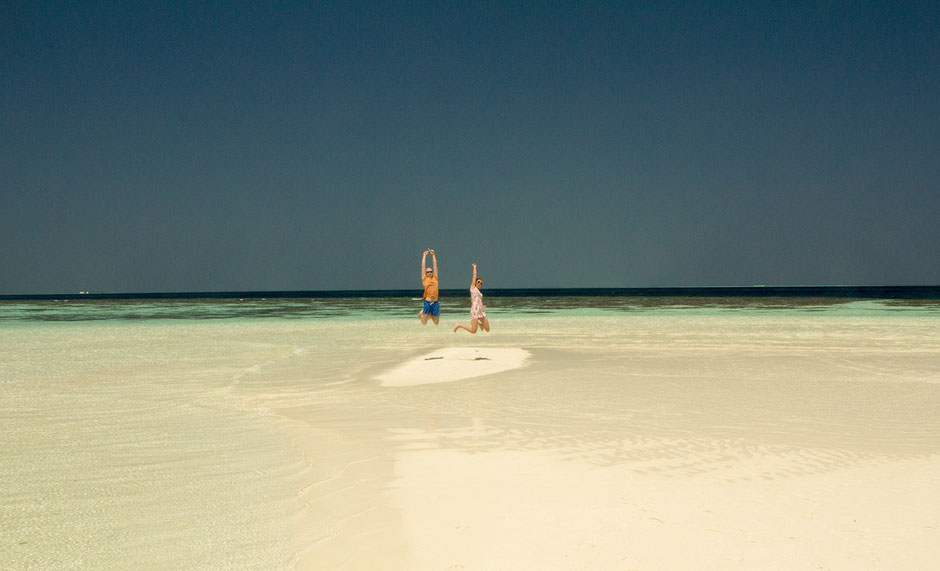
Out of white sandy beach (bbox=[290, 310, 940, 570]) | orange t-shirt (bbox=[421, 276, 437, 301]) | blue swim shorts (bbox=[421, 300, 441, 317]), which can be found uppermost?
orange t-shirt (bbox=[421, 276, 437, 301])

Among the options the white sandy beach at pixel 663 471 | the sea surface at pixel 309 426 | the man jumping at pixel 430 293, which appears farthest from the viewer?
the man jumping at pixel 430 293

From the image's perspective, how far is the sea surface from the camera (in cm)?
444

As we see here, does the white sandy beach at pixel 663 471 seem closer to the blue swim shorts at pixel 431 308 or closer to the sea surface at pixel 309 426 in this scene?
the sea surface at pixel 309 426

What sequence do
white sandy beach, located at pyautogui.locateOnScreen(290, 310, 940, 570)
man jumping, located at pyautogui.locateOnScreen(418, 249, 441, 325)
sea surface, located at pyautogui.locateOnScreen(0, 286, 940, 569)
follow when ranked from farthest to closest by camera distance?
man jumping, located at pyautogui.locateOnScreen(418, 249, 441, 325) → sea surface, located at pyautogui.locateOnScreen(0, 286, 940, 569) → white sandy beach, located at pyautogui.locateOnScreen(290, 310, 940, 570)

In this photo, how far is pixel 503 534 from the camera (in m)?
4.36

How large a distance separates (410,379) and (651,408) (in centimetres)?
460

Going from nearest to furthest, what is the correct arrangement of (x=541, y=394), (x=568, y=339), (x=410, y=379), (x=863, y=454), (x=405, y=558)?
(x=405, y=558) → (x=863, y=454) → (x=541, y=394) → (x=410, y=379) → (x=568, y=339)

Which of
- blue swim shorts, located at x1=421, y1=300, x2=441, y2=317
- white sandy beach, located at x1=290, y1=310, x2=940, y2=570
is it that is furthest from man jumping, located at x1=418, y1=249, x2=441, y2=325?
white sandy beach, located at x1=290, y1=310, x2=940, y2=570

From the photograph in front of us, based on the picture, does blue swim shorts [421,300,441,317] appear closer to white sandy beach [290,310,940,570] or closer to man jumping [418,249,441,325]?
man jumping [418,249,441,325]

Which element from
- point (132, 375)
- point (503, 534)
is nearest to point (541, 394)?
point (503, 534)

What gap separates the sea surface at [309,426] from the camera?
175 inches

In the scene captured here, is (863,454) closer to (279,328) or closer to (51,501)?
(51,501)

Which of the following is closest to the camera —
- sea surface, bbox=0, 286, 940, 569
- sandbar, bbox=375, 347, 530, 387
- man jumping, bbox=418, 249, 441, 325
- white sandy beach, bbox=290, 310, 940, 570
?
white sandy beach, bbox=290, 310, 940, 570

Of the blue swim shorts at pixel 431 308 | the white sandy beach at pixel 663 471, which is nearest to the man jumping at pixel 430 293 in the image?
the blue swim shorts at pixel 431 308
